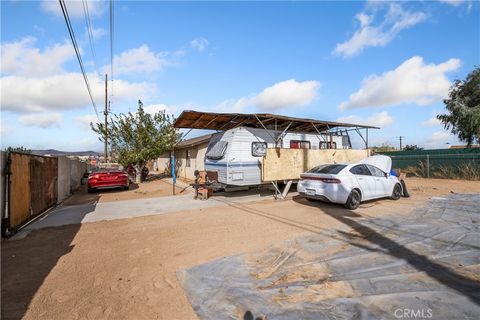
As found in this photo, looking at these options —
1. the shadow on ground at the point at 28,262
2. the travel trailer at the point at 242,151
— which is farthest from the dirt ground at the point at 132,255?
the travel trailer at the point at 242,151

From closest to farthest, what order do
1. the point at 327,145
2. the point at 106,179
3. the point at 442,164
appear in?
the point at 327,145 < the point at 106,179 < the point at 442,164

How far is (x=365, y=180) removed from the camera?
360 inches

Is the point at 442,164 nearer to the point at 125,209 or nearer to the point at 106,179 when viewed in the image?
the point at 125,209

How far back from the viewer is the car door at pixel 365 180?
8.95 m

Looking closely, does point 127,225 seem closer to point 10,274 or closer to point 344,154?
point 10,274

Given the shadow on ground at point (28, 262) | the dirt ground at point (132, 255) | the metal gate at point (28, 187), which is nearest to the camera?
the dirt ground at point (132, 255)

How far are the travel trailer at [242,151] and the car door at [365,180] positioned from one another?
13.1 feet

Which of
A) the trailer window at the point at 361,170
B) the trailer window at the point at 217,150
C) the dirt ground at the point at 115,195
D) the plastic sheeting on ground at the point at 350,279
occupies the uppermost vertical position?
the trailer window at the point at 217,150

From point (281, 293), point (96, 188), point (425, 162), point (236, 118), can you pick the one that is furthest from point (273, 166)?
point (425, 162)

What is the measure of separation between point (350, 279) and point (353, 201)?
530 cm

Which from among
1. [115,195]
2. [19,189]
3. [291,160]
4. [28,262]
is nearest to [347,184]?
[291,160]

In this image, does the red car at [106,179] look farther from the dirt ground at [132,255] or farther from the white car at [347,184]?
the white car at [347,184]

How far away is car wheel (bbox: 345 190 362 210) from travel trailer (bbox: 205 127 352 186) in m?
4.10

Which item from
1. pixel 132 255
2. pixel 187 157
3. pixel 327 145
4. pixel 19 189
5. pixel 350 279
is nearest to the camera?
pixel 350 279
